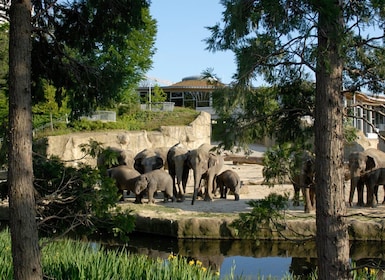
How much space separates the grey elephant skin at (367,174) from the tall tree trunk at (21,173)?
10776 millimetres

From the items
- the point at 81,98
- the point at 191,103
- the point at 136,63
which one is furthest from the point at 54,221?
the point at 191,103

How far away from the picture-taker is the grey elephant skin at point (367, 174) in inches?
550

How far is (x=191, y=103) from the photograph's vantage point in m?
54.8

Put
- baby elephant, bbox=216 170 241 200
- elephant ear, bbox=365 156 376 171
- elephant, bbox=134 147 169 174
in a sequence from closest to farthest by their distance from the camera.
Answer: elephant ear, bbox=365 156 376 171 < baby elephant, bbox=216 170 241 200 < elephant, bbox=134 147 169 174

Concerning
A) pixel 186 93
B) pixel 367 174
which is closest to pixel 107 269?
pixel 367 174

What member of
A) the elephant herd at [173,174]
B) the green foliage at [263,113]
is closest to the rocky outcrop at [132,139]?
the elephant herd at [173,174]

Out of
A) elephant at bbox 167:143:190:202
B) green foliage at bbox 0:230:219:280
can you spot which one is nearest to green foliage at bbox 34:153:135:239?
green foliage at bbox 0:230:219:280

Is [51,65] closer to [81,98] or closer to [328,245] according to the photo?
[81,98]

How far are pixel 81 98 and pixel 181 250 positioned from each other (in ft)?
17.5

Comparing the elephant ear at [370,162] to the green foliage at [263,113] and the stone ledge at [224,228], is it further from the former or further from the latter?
the green foliage at [263,113]

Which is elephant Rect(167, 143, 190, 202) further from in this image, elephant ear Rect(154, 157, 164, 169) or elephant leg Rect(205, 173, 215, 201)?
elephant leg Rect(205, 173, 215, 201)

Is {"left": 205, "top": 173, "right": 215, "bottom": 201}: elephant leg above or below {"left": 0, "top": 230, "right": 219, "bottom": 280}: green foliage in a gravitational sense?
above

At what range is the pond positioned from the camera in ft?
32.0

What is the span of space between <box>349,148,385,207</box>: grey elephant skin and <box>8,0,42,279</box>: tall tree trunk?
1078cm
